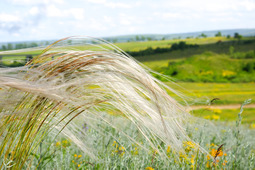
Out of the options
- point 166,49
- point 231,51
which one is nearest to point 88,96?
point 166,49

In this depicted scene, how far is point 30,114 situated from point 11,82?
230mm

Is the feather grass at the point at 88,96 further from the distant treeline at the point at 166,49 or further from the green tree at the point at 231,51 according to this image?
the green tree at the point at 231,51

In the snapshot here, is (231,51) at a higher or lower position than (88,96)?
lower

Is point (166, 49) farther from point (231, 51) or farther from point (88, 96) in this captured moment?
point (88, 96)

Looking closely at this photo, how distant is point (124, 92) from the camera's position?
1.31 metres

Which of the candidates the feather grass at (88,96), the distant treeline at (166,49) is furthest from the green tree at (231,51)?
A: the feather grass at (88,96)

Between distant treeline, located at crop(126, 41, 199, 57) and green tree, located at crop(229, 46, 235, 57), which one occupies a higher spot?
distant treeline, located at crop(126, 41, 199, 57)

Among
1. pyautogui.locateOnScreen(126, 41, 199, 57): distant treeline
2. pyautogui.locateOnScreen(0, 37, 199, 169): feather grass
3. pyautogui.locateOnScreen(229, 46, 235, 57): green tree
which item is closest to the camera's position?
pyautogui.locateOnScreen(0, 37, 199, 169): feather grass

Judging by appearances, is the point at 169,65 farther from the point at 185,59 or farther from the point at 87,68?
the point at 87,68

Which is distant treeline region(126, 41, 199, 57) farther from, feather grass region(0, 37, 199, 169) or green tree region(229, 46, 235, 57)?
feather grass region(0, 37, 199, 169)

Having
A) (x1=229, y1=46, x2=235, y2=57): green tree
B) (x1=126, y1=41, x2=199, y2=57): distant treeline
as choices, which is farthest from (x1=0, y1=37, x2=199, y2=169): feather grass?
(x1=229, y1=46, x2=235, y2=57): green tree

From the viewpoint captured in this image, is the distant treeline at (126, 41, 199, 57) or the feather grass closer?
the feather grass

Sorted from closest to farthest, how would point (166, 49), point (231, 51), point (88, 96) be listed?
point (88, 96)
point (166, 49)
point (231, 51)

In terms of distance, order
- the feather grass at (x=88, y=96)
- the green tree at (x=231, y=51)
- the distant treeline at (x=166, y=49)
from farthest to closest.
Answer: the green tree at (x=231, y=51) < the distant treeline at (x=166, y=49) < the feather grass at (x=88, y=96)
